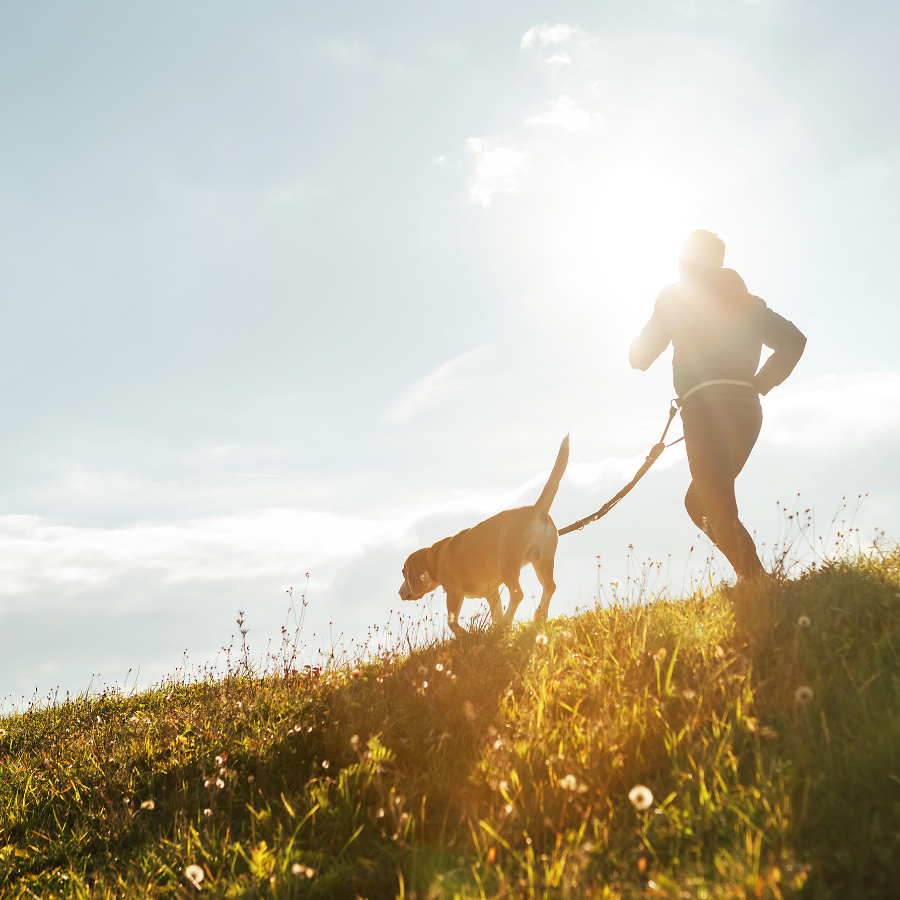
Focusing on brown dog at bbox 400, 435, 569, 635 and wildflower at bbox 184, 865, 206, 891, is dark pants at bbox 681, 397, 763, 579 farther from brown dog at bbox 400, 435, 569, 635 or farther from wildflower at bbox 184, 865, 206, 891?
wildflower at bbox 184, 865, 206, 891

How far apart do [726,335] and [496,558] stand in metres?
4.22

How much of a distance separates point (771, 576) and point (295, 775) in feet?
12.0

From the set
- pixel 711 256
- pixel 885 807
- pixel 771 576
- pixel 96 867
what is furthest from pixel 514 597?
pixel 885 807

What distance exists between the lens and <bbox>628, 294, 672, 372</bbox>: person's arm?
5.35m

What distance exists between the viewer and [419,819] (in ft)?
9.61

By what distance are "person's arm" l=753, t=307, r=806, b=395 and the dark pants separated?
20cm

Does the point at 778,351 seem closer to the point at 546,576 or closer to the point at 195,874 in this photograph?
the point at 546,576

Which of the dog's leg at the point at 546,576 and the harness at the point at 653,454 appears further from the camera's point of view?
the dog's leg at the point at 546,576

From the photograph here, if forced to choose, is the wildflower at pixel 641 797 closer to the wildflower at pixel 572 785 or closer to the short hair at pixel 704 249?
the wildflower at pixel 572 785

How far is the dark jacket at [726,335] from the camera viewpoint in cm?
495

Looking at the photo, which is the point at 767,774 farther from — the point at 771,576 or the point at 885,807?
the point at 771,576

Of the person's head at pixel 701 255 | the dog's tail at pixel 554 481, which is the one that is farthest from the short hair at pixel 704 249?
the dog's tail at pixel 554 481

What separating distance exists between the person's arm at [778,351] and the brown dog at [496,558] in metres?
2.39

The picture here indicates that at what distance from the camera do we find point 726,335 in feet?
16.4
